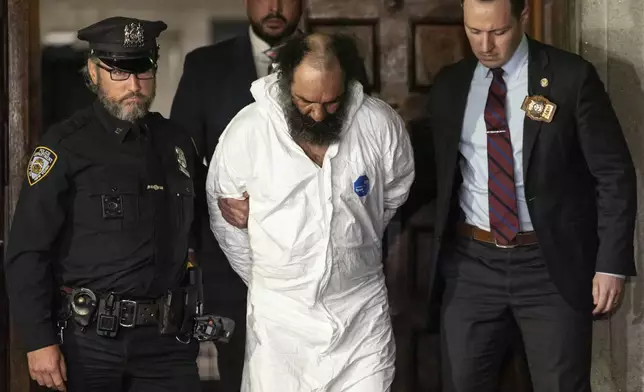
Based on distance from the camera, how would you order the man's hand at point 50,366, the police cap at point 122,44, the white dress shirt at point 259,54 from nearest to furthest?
the man's hand at point 50,366 → the police cap at point 122,44 → the white dress shirt at point 259,54

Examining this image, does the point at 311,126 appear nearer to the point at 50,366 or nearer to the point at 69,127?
the point at 69,127

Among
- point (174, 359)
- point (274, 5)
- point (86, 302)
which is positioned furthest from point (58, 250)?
point (274, 5)

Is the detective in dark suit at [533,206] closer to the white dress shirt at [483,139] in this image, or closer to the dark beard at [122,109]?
the white dress shirt at [483,139]

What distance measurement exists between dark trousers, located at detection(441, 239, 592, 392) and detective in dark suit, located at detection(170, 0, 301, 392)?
844mm

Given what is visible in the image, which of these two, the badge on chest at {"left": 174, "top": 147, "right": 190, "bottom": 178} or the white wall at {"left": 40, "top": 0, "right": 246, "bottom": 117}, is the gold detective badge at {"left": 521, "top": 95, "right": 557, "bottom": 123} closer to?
the badge on chest at {"left": 174, "top": 147, "right": 190, "bottom": 178}

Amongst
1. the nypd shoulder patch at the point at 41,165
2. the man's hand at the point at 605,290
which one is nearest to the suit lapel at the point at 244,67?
the nypd shoulder patch at the point at 41,165

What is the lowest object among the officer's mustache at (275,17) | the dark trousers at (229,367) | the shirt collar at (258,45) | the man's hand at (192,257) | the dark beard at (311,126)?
the dark trousers at (229,367)

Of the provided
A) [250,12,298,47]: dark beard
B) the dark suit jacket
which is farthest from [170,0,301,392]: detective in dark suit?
the dark suit jacket

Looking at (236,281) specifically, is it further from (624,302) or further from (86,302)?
(624,302)

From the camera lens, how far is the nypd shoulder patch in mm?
2432

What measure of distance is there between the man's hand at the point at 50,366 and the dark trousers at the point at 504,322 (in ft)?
3.62

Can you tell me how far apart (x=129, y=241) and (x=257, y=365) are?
51cm

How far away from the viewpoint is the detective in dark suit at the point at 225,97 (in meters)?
3.26

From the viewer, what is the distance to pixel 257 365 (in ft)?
8.56
